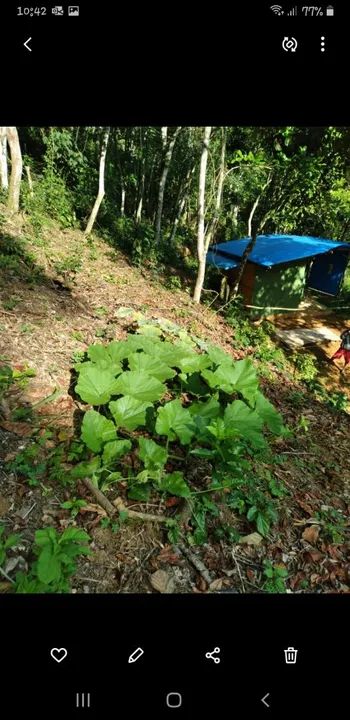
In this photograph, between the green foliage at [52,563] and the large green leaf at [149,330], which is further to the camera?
the large green leaf at [149,330]

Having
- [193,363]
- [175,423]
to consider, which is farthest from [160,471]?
[193,363]

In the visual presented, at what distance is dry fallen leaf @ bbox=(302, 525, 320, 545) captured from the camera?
9.86 feet

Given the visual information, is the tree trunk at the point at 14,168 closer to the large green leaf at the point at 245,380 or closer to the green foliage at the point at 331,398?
the large green leaf at the point at 245,380

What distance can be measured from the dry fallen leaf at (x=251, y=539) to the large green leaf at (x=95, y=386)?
4.99ft

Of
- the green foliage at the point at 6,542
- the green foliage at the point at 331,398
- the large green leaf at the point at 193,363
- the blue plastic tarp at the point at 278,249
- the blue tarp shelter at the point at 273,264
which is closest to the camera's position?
the green foliage at the point at 6,542

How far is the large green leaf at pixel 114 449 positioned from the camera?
8.90 feet

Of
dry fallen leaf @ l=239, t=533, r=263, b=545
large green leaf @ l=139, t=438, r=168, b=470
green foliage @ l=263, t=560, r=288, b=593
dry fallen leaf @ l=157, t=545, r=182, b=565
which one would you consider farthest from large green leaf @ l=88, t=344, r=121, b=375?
green foliage @ l=263, t=560, r=288, b=593

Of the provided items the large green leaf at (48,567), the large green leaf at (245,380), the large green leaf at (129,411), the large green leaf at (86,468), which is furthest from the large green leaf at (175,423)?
the large green leaf at (48,567)

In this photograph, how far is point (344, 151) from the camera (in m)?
9.33
